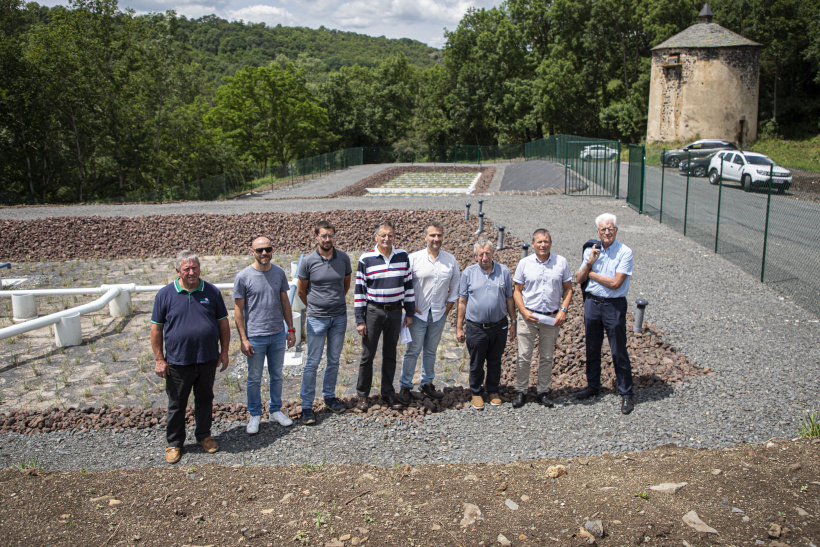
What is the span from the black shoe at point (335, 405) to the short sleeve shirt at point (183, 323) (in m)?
1.49

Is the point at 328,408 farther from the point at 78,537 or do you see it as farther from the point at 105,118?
the point at 105,118

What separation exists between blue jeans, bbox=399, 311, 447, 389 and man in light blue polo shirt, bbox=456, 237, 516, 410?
33 centimetres

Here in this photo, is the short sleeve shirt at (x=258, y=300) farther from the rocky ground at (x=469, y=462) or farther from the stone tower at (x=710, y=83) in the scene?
the stone tower at (x=710, y=83)

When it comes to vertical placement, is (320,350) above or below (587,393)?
above

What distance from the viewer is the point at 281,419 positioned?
5996 mm

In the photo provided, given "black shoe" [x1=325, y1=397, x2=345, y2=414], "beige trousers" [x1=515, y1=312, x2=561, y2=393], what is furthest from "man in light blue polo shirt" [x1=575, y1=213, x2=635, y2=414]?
"black shoe" [x1=325, y1=397, x2=345, y2=414]

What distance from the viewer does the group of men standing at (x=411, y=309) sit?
5.75 m

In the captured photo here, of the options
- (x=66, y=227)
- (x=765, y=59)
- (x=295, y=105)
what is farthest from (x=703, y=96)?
(x=66, y=227)

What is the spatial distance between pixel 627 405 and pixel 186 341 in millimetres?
4214

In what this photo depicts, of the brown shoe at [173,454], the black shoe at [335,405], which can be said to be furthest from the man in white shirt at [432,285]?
the brown shoe at [173,454]

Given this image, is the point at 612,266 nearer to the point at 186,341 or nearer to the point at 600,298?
the point at 600,298

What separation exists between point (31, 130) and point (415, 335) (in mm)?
37630

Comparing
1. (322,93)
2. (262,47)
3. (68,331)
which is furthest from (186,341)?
(262,47)

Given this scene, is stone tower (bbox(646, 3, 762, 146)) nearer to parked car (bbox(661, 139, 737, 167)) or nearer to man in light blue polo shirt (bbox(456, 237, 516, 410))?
parked car (bbox(661, 139, 737, 167))
